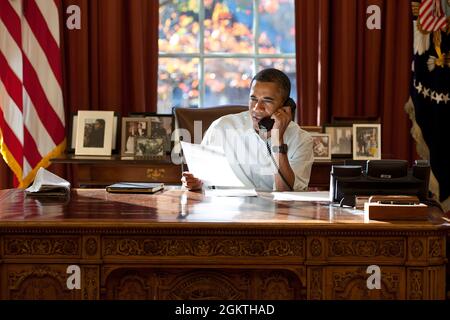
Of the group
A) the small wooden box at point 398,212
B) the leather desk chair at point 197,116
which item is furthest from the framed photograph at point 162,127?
the small wooden box at point 398,212

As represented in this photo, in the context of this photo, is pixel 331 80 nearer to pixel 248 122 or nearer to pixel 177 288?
pixel 248 122

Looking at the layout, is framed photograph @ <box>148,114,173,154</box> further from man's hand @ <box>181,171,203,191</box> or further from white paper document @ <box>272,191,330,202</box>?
white paper document @ <box>272,191,330,202</box>

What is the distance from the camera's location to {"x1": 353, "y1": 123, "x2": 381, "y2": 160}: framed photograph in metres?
4.93

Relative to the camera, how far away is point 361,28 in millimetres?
5160

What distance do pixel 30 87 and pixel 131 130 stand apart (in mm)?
744

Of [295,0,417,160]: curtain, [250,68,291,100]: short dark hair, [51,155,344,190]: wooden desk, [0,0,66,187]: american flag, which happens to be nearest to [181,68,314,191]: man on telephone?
[250,68,291,100]: short dark hair

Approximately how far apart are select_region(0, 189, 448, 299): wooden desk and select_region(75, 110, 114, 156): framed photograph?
7.38 ft

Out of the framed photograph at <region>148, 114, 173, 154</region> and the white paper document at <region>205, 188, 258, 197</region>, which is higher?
the framed photograph at <region>148, 114, 173, 154</region>

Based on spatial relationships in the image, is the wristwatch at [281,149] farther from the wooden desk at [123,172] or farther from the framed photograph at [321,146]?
the framed photograph at [321,146]

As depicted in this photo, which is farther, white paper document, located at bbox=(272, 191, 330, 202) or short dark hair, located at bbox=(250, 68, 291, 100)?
short dark hair, located at bbox=(250, 68, 291, 100)

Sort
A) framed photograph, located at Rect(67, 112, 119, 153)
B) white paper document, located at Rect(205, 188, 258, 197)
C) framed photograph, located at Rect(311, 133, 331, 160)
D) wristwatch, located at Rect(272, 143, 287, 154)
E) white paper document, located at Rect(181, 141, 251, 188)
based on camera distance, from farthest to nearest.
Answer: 1. framed photograph, located at Rect(67, 112, 119, 153)
2. framed photograph, located at Rect(311, 133, 331, 160)
3. wristwatch, located at Rect(272, 143, 287, 154)
4. white paper document, located at Rect(181, 141, 251, 188)
5. white paper document, located at Rect(205, 188, 258, 197)

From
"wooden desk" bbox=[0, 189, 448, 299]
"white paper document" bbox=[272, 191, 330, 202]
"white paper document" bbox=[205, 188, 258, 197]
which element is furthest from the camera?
"white paper document" bbox=[205, 188, 258, 197]
